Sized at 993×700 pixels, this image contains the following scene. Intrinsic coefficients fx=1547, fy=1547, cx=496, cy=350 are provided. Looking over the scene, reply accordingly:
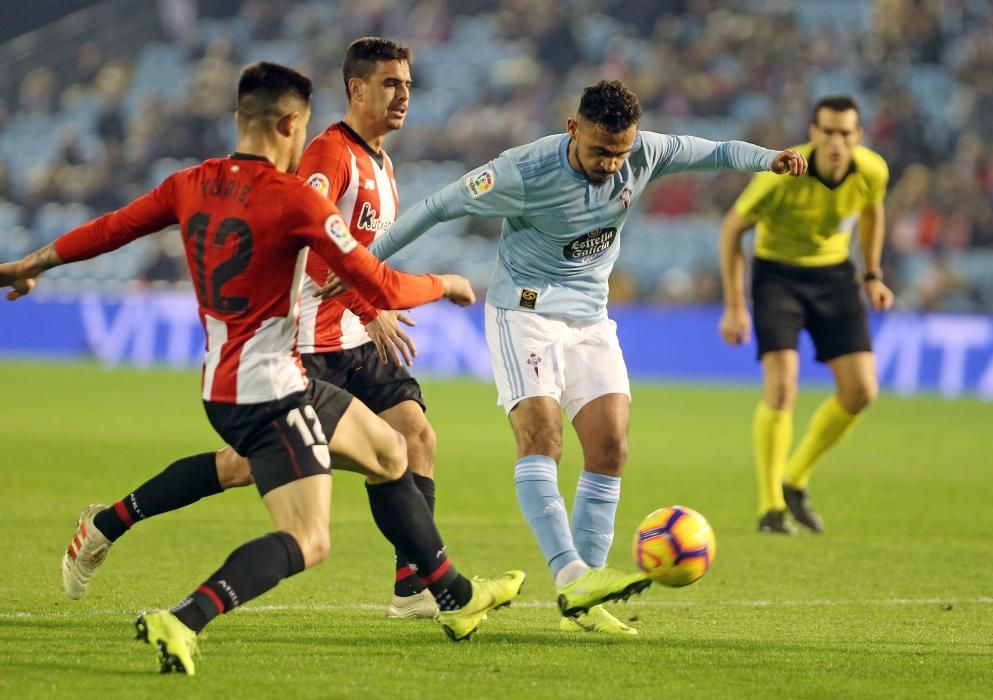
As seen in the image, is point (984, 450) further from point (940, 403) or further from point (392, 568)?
point (392, 568)

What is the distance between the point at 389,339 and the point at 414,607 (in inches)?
41.8

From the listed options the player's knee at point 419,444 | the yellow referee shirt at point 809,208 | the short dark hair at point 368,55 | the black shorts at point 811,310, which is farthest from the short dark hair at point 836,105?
the player's knee at point 419,444

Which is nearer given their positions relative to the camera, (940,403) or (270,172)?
(270,172)

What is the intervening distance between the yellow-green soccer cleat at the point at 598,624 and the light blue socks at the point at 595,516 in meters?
0.35

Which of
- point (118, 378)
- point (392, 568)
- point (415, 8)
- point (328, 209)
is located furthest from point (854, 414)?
point (415, 8)

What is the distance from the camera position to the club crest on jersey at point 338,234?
188 inches

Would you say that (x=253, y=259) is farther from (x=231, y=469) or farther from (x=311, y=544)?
(x=231, y=469)

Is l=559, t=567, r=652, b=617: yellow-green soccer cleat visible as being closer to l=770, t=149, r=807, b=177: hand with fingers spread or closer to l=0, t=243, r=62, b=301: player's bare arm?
l=770, t=149, r=807, b=177: hand with fingers spread

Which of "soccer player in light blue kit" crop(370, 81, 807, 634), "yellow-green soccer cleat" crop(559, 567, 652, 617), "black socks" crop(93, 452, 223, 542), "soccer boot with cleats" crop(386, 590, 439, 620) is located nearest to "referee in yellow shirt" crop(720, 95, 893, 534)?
"soccer player in light blue kit" crop(370, 81, 807, 634)

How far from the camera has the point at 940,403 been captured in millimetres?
18328

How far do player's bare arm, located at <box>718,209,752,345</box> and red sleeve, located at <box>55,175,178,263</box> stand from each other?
15.9ft

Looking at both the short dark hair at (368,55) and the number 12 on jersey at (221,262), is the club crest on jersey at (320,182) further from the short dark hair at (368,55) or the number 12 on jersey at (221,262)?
the number 12 on jersey at (221,262)

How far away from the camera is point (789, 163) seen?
604 cm

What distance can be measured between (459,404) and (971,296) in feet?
23.4
